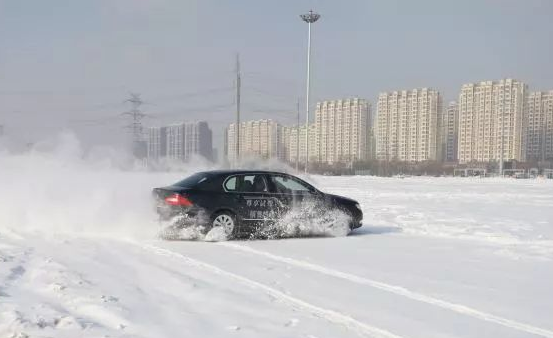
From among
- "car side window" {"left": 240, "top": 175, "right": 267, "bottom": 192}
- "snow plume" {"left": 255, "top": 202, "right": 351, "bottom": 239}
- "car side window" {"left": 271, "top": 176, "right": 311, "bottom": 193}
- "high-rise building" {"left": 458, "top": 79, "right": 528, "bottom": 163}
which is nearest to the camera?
"car side window" {"left": 240, "top": 175, "right": 267, "bottom": 192}

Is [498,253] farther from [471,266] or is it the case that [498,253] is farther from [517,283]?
[517,283]

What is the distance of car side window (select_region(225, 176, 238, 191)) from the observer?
10312 millimetres

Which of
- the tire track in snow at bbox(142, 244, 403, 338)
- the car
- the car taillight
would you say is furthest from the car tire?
the tire track in snow at bbox(142, 244, 403, 338)

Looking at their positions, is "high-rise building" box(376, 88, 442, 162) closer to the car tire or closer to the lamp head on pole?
the lamp head on pole

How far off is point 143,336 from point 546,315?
3.91 metres

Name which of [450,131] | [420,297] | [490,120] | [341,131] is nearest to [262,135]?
[341,131]

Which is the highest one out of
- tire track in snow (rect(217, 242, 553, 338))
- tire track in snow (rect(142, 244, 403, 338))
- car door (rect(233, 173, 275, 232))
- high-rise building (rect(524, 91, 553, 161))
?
high-rise building (rect(524, 91, 553, 161))

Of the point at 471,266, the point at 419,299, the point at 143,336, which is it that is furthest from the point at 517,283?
the point at 143,336

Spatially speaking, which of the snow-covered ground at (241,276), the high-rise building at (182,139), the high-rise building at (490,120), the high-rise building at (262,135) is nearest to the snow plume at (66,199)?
the snow-covered ground at (241,276)

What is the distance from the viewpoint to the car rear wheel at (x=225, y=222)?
10.1 m

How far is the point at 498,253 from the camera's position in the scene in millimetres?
8812

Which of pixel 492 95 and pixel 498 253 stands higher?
pixel 492 95

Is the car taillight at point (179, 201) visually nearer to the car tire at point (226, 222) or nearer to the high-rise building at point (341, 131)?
the car tire at point (226, 222)

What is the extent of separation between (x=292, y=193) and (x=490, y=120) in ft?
254
